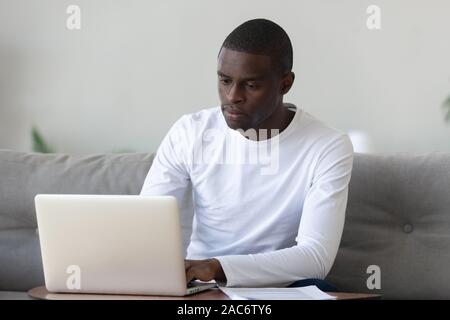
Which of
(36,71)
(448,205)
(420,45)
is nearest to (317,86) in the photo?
(420,45)

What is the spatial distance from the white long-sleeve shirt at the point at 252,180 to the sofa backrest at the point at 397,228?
0.26 m

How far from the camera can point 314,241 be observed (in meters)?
2.07

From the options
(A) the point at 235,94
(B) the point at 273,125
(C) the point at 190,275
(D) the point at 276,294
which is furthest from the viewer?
(B) the point at 273,125

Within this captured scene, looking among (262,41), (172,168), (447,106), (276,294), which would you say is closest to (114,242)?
(276,294)

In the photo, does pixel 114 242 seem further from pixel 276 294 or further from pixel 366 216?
pixel 366 216

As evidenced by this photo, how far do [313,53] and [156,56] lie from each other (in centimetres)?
59

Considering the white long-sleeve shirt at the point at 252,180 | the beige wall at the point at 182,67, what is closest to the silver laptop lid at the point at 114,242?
the white long-sleeve shirt at the point at 252,180

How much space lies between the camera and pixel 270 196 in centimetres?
225

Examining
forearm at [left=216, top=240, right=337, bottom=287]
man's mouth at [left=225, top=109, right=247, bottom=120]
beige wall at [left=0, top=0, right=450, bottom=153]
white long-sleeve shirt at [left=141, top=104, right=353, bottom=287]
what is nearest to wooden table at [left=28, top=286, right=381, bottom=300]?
forearm at [left=216, top=240, right=337, bottom=287]

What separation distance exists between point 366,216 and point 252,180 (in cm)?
43

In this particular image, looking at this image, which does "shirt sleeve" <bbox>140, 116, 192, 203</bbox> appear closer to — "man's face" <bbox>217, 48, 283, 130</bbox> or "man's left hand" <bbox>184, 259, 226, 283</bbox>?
"man's face" <bbox>217, 48, 283, 130</bbox>

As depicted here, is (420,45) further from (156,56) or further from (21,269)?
(21,269)

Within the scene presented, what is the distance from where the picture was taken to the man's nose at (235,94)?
2213 millimetres

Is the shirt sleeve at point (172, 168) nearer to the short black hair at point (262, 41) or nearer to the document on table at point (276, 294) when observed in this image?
the short black hair at point (262, 41)
